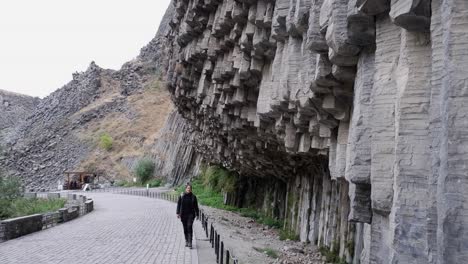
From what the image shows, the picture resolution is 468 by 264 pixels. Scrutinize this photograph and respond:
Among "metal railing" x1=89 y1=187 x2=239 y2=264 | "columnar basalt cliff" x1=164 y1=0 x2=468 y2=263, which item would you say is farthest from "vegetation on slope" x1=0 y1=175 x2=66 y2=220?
"columnar basalt cliff" x1=164 y1=0 x2=468 y2=263

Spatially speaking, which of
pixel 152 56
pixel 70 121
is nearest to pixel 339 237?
pixel 70 121

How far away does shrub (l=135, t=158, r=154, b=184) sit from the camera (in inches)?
2025

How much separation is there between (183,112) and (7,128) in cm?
7998

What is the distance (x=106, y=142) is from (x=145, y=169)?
17839 mm

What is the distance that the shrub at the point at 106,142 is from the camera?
6706cm

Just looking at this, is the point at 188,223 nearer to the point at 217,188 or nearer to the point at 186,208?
the point at 186,208

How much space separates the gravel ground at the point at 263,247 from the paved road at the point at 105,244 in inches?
54.8

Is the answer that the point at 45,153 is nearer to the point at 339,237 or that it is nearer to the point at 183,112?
the point at 183,112

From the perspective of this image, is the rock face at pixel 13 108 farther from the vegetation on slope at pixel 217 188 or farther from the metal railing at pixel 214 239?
the vegetation on slope at pixel 217 188

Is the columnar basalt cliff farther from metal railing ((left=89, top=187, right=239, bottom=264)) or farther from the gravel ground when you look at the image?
metal railing ((left=89, top=187, right=239, bottom=264))

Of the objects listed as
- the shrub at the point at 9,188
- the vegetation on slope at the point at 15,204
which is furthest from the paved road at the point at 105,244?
the shrub at the point at 9,188

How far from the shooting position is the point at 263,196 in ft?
79.1

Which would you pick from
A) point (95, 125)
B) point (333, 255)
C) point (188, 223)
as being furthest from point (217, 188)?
point (95, 125)

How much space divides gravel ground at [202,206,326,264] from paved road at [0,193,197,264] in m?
1.39
